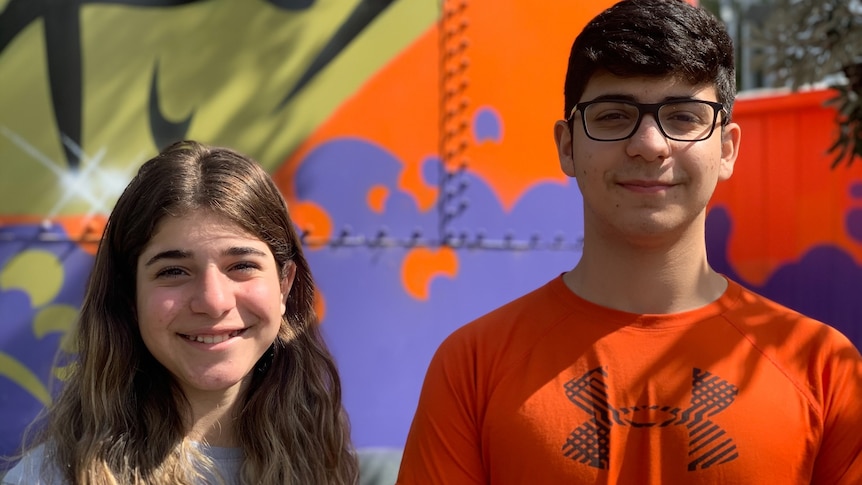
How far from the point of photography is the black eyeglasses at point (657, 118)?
1.67 metres

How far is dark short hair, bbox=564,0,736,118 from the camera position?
167cm

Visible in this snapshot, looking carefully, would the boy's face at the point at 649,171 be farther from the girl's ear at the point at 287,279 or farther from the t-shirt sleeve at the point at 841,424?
the girl's ear at the point at 287,279

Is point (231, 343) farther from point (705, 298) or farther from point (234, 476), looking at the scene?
point (705, 298)

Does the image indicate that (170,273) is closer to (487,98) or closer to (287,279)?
(287,279)

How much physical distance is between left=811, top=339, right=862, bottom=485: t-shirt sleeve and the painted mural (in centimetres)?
171

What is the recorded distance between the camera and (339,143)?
121 inches

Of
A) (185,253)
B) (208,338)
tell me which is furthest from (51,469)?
(185,253)

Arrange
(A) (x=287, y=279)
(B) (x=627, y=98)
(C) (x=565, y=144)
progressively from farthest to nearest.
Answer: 1. (A) (x=287, y=279)
2. (C) (x=565, y=144)
3. (B) (x=627, y=98)

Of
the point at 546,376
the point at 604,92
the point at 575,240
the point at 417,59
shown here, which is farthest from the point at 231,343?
the point at 575,240

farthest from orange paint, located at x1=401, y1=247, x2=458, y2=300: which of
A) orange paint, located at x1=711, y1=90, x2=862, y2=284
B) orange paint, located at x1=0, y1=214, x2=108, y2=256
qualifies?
orange paint, located at x1=711, y1=90, x2=862, y2=284

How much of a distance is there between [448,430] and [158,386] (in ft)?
2.44

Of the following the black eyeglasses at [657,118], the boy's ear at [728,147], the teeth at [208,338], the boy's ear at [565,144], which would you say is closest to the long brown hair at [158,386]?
the teeth at [208,338]

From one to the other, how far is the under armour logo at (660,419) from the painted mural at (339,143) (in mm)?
1552

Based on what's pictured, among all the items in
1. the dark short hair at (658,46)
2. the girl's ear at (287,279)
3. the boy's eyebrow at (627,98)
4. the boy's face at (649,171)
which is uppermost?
the dark short hair at (658,46)
